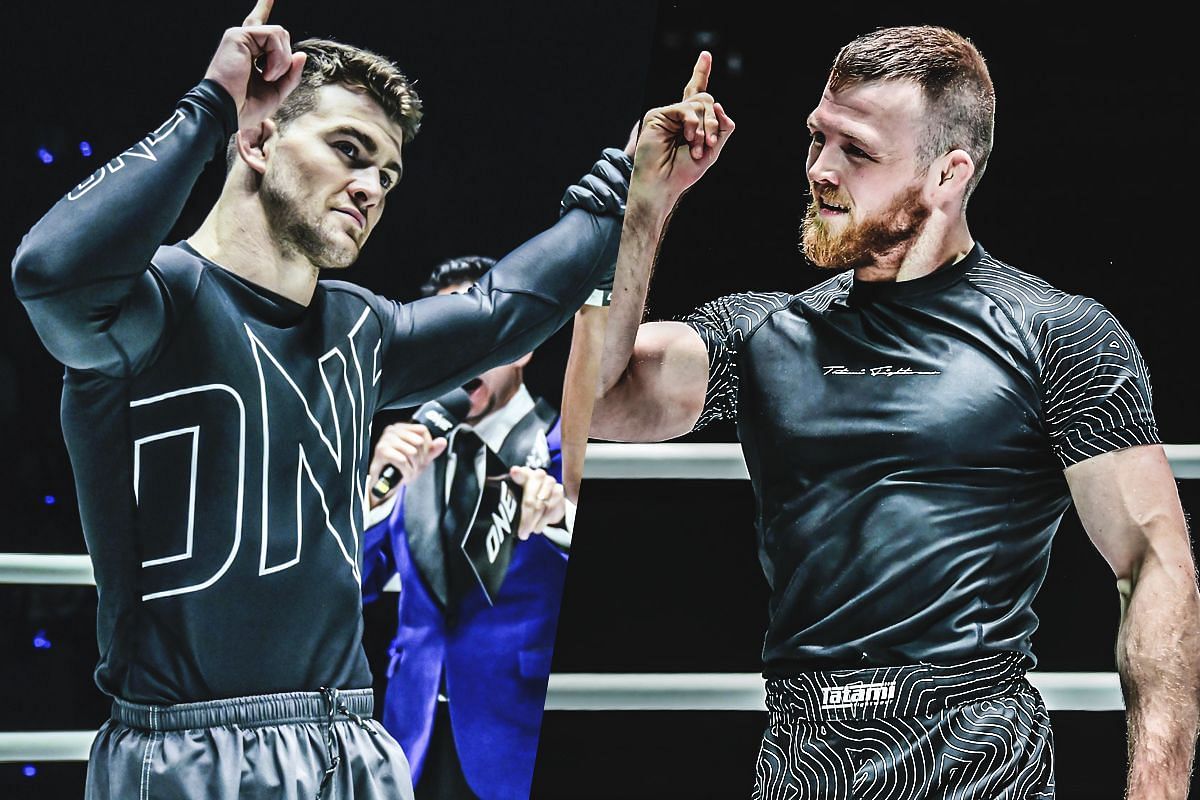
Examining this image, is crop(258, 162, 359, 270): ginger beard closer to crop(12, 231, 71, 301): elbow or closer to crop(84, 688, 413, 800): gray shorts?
crop(12, 231, 71, 301): elbow

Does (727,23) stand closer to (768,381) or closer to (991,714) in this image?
(768,381)

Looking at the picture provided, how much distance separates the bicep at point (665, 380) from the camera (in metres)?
2.36

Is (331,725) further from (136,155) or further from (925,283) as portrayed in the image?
(925,283)

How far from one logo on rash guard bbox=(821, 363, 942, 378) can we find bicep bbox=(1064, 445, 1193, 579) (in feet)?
0.92

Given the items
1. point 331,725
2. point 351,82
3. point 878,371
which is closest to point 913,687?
point 878,371

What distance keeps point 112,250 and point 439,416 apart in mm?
677

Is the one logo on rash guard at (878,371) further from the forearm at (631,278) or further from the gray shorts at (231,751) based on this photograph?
the gray shorts at (231,751)

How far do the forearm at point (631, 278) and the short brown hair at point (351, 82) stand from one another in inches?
19.2

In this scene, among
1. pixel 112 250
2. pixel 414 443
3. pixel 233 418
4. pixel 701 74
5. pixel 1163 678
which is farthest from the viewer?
pixel 414 443

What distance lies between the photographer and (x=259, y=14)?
8.10 feet

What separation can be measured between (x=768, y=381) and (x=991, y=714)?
25.4 inches

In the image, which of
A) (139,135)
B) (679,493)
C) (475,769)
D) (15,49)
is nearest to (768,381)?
(679,493)

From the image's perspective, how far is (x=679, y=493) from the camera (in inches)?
94.2

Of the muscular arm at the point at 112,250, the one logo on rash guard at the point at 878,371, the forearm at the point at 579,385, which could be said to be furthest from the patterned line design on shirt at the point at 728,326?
the muscular arm at the point at 112,250
